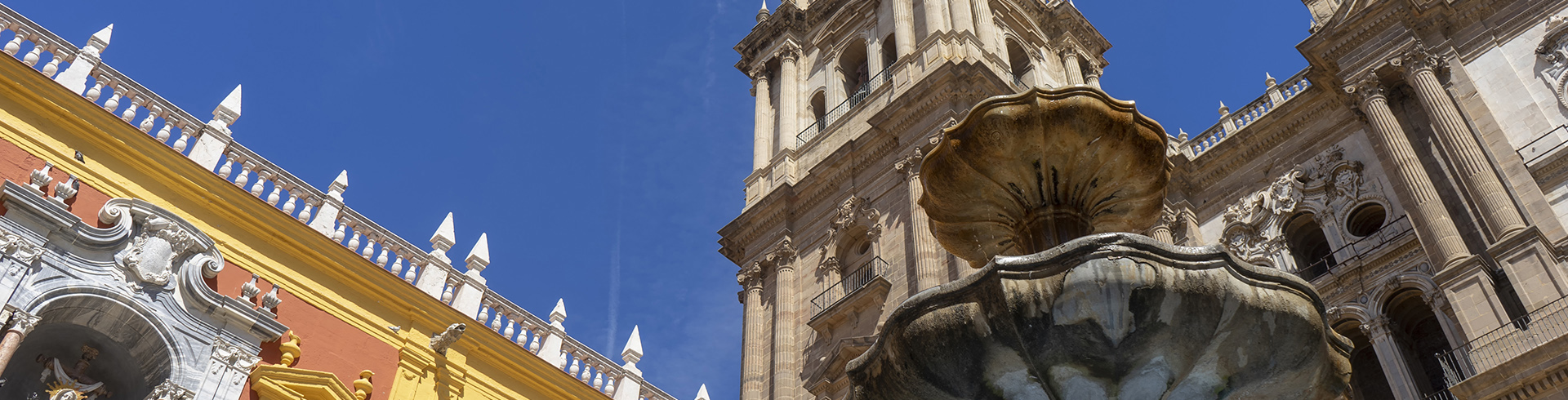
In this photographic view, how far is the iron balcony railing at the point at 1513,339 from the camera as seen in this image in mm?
11688

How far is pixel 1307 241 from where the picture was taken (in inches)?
656

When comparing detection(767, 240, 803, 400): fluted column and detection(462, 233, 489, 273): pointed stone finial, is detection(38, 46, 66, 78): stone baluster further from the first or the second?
detection(767, 240, 803, 400): fluted column

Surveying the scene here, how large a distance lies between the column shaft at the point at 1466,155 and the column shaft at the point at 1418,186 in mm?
375

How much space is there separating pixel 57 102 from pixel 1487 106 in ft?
54.5

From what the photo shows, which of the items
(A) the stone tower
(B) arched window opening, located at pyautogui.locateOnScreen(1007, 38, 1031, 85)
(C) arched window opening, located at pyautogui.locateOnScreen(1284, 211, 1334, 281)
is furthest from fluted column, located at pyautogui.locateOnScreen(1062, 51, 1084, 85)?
(C) arched window opening, located at pyautogui.locateOnScreen(1284, 211, 1334, 281)

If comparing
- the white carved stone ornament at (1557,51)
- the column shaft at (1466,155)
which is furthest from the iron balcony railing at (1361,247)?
the white carved stone ornament at (1557,51)

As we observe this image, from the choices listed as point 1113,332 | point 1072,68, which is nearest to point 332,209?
point 1113,332

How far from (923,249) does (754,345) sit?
12.1ft

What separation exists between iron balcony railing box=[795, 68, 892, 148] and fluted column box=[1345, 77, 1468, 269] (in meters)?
8.17

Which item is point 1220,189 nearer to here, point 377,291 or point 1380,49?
point 1380,49

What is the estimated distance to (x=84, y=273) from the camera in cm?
1027

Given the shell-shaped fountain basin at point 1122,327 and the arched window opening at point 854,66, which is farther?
the arched window opening at point 854,66

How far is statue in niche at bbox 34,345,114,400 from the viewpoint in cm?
1010

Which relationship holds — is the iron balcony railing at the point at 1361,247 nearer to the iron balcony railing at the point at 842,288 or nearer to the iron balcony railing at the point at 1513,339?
the iron balcony railing at the point at 1513,339
